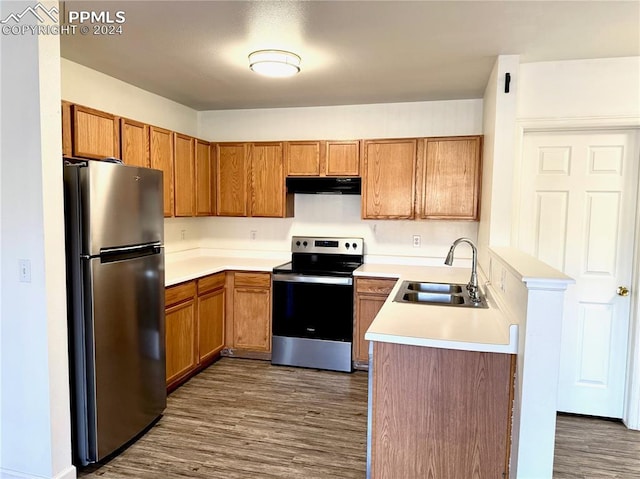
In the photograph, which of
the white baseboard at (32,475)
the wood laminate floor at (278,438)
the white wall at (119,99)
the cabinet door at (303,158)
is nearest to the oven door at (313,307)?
the wood laminate floor at (278,438)

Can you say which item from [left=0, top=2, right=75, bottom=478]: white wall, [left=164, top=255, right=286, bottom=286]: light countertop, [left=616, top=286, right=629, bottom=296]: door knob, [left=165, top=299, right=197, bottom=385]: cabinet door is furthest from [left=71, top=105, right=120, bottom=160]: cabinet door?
[left=616, top=286, right=629, bottom=296]: door knob

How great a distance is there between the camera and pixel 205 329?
3746mm

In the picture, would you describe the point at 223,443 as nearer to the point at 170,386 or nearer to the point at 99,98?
the point at 170,386

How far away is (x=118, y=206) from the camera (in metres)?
2.41

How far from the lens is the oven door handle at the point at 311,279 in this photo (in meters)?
3.72

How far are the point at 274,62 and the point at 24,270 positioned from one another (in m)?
1.88

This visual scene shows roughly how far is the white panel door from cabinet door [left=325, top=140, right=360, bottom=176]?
1475 mm

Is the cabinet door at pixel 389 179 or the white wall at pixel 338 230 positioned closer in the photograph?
the cabinet door at pixel 389 179

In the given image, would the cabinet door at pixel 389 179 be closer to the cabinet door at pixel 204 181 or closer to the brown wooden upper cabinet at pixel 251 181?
the brown wooden upper cabinet at pixel 251 181

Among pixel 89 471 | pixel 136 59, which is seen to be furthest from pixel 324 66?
pixel 89 471

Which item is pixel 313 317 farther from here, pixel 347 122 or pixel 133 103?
pixel 133 103

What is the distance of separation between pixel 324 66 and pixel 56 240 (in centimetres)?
207

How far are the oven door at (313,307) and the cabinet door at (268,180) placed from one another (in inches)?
28.9

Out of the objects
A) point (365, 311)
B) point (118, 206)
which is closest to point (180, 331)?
point (118, 206)
